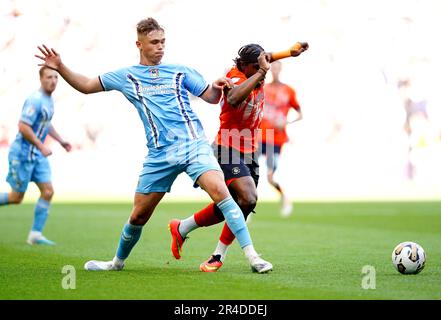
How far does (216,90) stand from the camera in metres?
7.82

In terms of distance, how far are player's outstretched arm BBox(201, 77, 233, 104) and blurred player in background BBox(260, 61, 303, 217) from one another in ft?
28.5

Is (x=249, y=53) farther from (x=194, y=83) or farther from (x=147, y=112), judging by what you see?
(x=147, y=112)

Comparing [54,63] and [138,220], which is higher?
[54,63]

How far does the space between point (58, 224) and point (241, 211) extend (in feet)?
26.4

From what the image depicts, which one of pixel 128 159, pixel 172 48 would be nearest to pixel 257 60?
pixel 128 159

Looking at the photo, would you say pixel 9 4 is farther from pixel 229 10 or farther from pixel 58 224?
pixel 58 224

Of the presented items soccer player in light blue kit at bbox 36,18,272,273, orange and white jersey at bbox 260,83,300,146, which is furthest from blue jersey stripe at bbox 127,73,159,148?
orange and white jersey at bbox 260,83,300,146

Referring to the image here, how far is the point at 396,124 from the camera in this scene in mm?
42844

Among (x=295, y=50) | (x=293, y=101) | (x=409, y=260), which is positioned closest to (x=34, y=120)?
(x=295, y=50)

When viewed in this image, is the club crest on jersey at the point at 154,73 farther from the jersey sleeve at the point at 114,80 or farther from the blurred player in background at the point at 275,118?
the blurred player in background at the point at 275,118

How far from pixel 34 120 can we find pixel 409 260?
5.98m

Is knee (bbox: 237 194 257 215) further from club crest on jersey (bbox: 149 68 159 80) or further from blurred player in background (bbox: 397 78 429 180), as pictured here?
blurred player in background (bbox: 397 78 429 180)

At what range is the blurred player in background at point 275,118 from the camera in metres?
16.7

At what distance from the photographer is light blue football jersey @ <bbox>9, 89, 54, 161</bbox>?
1184 cm
